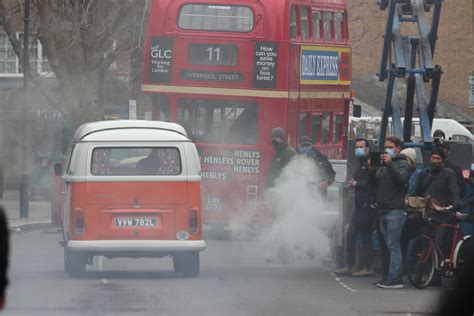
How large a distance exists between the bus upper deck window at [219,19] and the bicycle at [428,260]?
769 centimetres

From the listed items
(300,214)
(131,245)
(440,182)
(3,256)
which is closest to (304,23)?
(300,214)

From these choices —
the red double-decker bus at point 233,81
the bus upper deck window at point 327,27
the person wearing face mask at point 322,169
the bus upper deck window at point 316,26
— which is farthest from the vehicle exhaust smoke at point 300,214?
the bus upper deck window at point 327,27

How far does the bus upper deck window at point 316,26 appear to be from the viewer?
2450cm

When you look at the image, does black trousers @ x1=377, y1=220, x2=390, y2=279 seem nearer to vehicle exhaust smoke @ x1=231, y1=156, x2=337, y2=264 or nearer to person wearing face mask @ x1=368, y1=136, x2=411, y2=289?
person wearing face mask @ x1=368, y1=136, x2=411, y2=289

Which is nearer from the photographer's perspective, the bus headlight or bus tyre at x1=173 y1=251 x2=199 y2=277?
the bus headlight

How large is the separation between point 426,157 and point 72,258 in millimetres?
4706

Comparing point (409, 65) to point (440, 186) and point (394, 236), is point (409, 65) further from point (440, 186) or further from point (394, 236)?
point (394, 236)

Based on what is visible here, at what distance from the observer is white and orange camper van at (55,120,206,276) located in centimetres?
1666

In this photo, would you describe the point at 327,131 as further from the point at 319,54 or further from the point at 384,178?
the point at 384,178

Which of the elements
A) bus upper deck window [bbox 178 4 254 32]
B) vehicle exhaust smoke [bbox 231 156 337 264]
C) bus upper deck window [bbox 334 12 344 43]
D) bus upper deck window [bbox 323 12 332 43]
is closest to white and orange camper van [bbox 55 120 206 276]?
vehicle exhaust smoke [bbox 231 156 337 264]

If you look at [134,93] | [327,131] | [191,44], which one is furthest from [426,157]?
[134,93]

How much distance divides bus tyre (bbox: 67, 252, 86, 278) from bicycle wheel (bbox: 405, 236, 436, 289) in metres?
3.93

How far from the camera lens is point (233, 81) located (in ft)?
77.3

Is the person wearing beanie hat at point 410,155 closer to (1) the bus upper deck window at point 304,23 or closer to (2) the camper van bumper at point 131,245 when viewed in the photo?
(2) the camper van bumper at point 131,245
